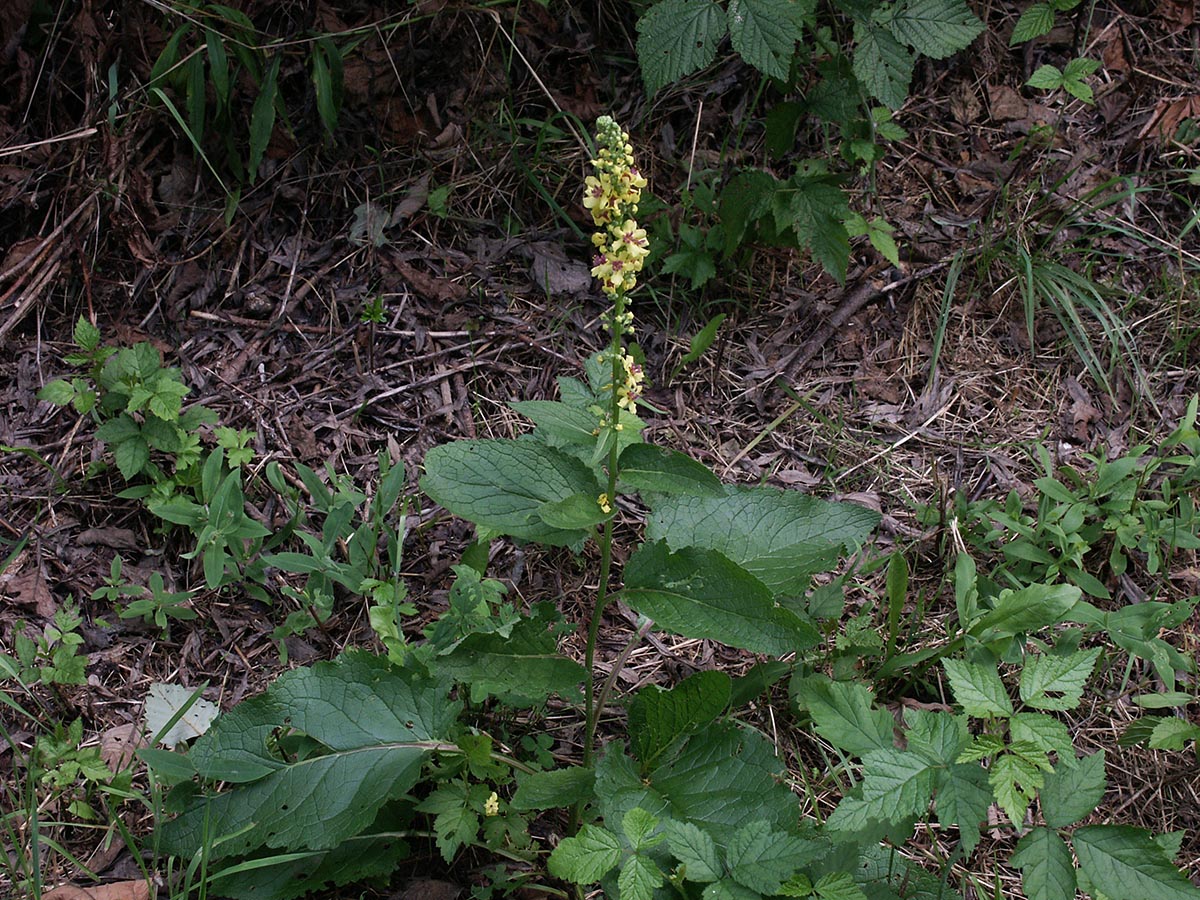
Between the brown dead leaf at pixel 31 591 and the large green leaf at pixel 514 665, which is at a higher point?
the large green leaf at pixel 514 665

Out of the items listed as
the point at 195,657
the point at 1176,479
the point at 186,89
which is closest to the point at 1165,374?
the point at 1176,479

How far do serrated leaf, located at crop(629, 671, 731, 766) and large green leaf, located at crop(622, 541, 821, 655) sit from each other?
0.18 m

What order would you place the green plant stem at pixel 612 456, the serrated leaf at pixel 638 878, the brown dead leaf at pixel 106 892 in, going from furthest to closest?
the brown dead leaf at pixel 106 892, the green plant stem at pixel 612 456, the serrated leaf at pixel 638 878

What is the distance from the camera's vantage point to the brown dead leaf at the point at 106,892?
2.17m

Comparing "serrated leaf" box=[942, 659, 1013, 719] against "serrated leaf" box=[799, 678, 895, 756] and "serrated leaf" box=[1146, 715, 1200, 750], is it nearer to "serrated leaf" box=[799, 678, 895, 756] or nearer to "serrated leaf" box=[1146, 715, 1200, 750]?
"serrated leaf" box=[799, 678, 895, 756]

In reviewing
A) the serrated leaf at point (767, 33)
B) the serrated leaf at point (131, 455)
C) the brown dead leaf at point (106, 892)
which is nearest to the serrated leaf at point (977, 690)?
the serrated leaf at point (767, 33)

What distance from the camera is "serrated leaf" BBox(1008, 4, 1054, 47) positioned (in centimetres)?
356

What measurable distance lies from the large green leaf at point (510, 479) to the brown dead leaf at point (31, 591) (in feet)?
4.54

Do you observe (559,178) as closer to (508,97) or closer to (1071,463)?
(508,97)

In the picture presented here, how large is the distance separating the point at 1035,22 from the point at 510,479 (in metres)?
2.87

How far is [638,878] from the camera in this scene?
1.74 metres

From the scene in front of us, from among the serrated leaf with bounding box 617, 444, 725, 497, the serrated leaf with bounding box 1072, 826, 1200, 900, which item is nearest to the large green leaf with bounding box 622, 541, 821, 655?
the serrated leaf with bounding box 617, 444, 725, 497

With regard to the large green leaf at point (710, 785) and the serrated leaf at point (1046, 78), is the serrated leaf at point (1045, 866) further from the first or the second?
the serrated leaf at point (1046, 78)

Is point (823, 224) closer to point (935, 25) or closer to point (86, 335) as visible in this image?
point (935, 25)
